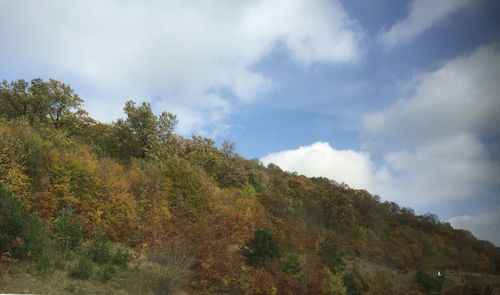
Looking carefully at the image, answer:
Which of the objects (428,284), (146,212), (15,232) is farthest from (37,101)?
(428,284)

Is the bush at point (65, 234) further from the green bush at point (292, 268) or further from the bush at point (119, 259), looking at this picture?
the green bush at point (292, 268)

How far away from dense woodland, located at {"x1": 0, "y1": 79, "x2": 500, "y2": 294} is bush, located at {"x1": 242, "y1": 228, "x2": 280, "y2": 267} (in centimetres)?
8

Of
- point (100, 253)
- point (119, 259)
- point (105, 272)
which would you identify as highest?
point (100, 253)

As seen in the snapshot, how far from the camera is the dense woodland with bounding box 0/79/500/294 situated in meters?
24.3

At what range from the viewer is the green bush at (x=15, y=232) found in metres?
21.0

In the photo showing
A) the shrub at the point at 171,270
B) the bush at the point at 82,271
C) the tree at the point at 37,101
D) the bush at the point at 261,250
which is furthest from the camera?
the tree at the point at 37,101

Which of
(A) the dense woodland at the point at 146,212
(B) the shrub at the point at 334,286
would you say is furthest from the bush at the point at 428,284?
(B) the shrub at the point at 334,286

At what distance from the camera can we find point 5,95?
4731cm

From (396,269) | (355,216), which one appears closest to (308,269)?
(396,269)

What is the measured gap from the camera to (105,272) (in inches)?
930

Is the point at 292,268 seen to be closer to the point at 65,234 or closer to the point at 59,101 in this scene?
the point at 65,234

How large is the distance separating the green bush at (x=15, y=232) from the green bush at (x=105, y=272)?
340 centimetres

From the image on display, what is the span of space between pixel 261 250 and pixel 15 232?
16465 millimetres

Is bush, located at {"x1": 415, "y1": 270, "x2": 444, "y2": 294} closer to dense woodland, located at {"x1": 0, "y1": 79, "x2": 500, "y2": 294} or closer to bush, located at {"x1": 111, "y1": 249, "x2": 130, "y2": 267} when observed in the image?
dense woodland, located at {"x1": 0, "y1": 79, "x2": 500, "y2": 294}
